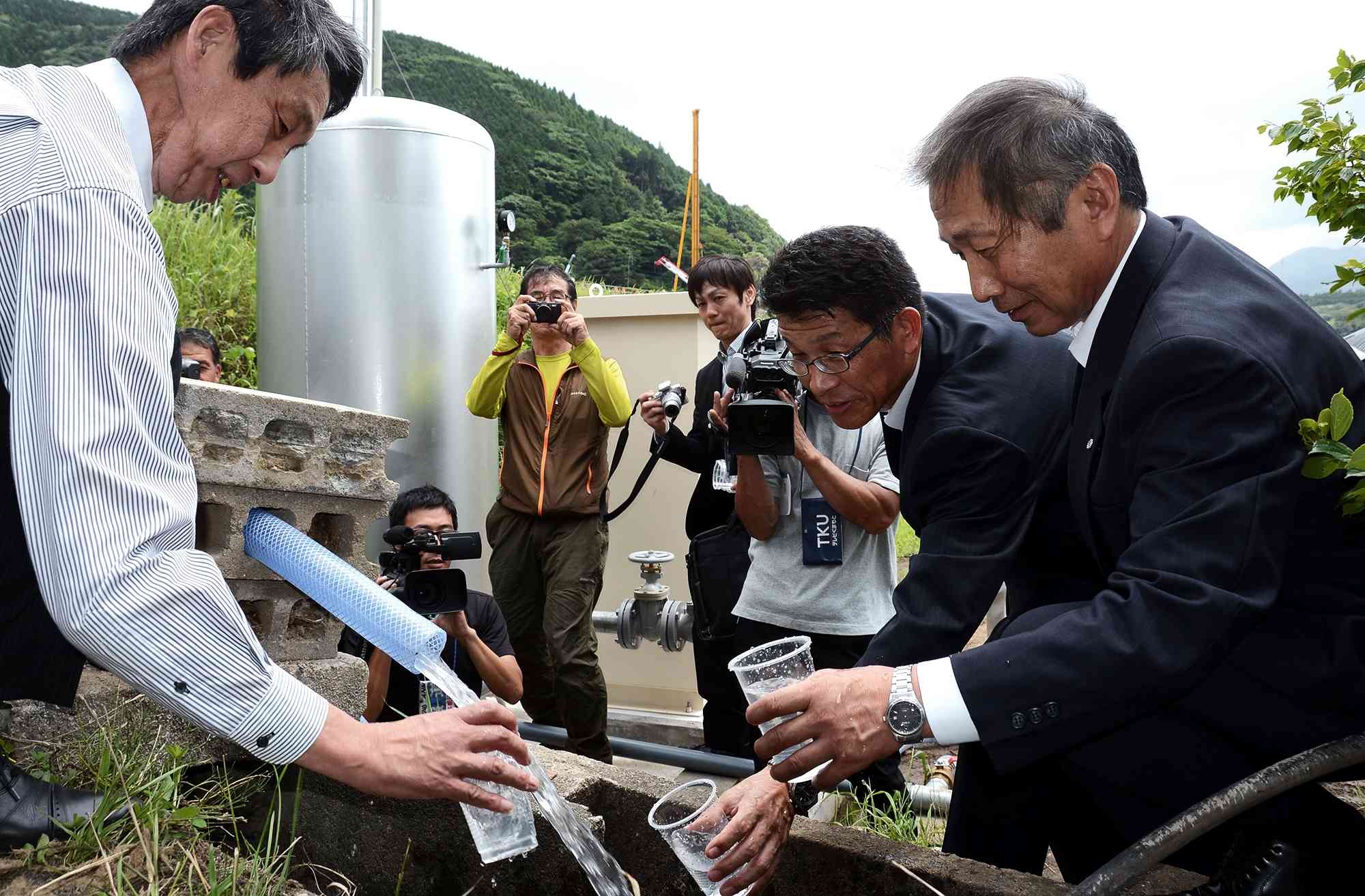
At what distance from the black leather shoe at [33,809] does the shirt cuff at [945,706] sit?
132 centimetres

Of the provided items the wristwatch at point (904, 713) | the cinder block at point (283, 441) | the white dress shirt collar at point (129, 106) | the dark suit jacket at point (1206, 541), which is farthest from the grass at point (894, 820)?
the white dress shirt collar at point (129, 106)

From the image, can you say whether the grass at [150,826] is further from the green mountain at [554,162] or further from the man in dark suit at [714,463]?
the green mountain at [554,162]

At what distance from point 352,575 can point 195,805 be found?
0.51 meters

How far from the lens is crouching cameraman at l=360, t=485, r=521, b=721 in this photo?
366 cm

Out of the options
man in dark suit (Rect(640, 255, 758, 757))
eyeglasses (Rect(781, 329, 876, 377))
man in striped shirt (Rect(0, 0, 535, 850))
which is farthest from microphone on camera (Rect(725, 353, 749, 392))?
man in striped shirt (Rect(0, 0, 535, 850))

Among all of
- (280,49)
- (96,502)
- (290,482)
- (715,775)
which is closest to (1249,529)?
(96,502)

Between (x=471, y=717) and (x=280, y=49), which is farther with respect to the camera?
(x=280, y=49)

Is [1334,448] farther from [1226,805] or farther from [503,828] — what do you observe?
[503,828]

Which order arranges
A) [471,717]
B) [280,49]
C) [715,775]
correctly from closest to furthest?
[471,717], [280,49], [715,775]

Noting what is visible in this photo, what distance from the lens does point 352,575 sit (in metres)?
2.19

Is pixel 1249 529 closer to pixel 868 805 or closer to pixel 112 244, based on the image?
pixel 112 244

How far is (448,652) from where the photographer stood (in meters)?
3.88

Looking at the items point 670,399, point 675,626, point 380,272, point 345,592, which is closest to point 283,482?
point 345,592

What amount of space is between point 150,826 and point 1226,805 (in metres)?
1.62
